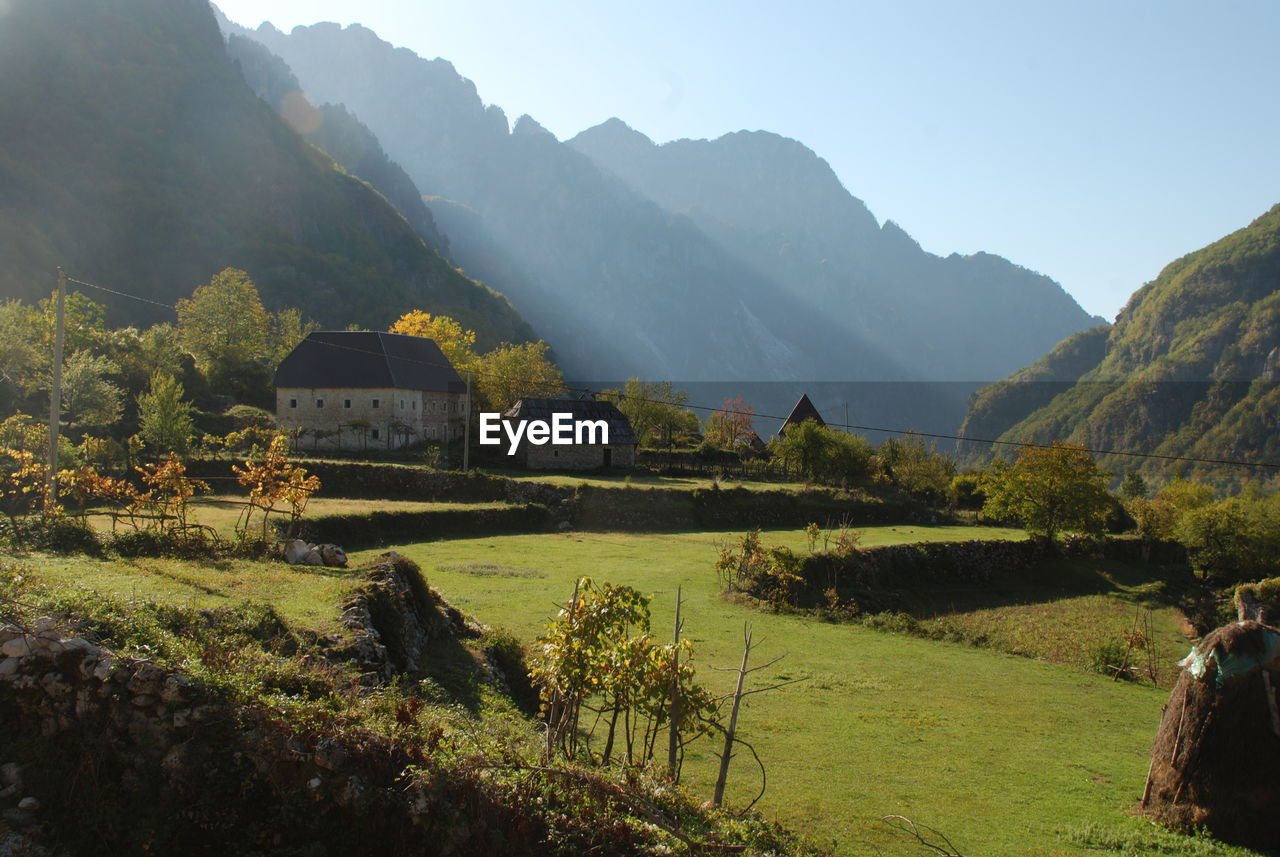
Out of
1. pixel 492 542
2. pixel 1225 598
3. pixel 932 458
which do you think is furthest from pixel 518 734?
pixel 932 458

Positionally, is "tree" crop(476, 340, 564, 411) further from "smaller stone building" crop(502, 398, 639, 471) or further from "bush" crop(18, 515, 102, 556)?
"bush" crop(18, 515, 102, 556)

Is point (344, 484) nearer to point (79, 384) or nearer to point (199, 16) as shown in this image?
point (79, 384)

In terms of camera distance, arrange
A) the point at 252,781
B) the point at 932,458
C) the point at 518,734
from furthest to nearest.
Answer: the point at 932,458 < the point at 518,734 < the point at 252,781

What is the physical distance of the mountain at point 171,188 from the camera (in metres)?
106

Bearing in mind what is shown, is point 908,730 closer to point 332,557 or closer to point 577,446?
point 332,557

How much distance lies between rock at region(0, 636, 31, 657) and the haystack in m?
13.6

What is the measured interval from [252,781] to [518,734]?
154 inches

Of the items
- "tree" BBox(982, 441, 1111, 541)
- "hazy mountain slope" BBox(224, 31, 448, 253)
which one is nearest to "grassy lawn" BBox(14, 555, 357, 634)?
"tree" BBox(982, 441, 1111, 541)

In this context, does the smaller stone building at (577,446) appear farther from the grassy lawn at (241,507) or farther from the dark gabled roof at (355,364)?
the grassy lawn at (241,507)

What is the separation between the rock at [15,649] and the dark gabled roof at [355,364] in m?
44.8

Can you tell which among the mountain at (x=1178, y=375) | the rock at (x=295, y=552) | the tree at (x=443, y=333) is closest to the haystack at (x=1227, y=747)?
the rock at (x=295, y=552)

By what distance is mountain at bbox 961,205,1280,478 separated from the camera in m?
130

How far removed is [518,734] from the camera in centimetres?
1036

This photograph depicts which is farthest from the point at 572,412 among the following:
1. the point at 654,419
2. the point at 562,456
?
the point at 654,419
